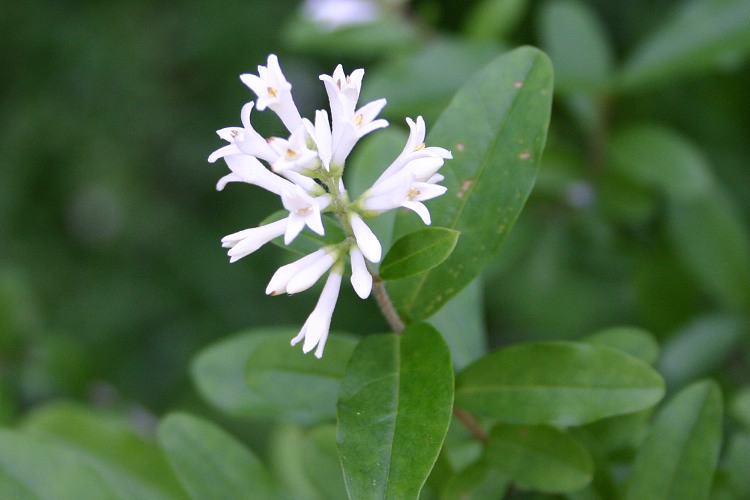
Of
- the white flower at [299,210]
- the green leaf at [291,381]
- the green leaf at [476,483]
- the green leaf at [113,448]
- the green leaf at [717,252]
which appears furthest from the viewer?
the green leaf at [717,252]

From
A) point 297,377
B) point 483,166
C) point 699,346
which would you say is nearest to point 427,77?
point 699,346

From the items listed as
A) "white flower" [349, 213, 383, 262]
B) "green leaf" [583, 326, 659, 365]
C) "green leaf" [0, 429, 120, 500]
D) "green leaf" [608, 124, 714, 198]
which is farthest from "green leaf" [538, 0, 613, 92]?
"green leaf" [0, 429, 120, 500]

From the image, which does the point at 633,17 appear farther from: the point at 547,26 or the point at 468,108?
the point at 468,108

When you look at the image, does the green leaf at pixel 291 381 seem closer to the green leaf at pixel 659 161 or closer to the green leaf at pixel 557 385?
the green leaf at pixel 557 385

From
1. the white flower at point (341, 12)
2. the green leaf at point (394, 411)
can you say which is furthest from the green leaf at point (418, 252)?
the white flower at point (341, 12)

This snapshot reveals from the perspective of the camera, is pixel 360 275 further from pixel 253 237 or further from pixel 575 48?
pixel 575 48

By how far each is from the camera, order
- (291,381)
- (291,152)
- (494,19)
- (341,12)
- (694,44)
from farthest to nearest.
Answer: (341,12) < (494,19) < (694,44) < (291,381) < (291,152)

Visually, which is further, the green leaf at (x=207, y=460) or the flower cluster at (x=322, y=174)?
the green leaf at (x=207, y=460)
